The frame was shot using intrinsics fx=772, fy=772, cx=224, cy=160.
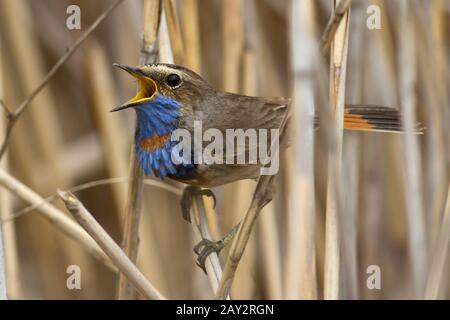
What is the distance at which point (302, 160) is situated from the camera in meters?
1.50

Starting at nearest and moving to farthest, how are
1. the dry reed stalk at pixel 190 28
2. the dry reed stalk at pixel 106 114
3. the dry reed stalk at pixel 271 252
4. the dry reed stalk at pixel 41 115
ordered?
the dry reed stalk at pixel 190 28 → the dry reed stalk at pixel 271 252 → the dry reed stalk at pixel 106 114 → the dry reed stalk at pixel 41 115

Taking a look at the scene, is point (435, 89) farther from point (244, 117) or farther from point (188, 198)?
point (188, 198)

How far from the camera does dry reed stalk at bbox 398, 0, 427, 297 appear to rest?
233 centimetres

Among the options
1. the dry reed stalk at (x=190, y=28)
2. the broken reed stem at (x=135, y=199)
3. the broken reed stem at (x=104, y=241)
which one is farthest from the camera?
the dry reed stalk at (x=190, y=28)

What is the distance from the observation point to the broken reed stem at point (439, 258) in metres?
1.76

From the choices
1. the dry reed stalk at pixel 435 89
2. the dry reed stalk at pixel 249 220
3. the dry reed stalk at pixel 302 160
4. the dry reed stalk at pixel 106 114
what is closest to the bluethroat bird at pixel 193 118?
the dry reed stalk at pixel 435 89

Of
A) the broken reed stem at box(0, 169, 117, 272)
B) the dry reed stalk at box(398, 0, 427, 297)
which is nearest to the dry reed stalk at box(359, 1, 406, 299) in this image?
the dry reed stalk at box(398, 0, 427, 297)

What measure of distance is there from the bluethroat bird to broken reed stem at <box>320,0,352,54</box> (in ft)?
1.98

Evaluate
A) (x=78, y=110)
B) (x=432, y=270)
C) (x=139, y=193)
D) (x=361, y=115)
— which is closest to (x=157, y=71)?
(x=139, y=193)

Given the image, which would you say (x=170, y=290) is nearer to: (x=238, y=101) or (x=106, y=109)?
(x=106, y=109)

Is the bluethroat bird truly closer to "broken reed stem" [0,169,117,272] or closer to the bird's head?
the bird's head

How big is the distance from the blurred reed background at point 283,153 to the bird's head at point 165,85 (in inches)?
3.2

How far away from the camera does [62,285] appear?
10.9 feet

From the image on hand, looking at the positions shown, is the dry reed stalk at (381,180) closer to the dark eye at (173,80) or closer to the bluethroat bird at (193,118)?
the bluethroat bird at (193,118)
